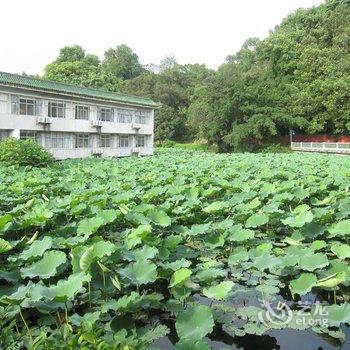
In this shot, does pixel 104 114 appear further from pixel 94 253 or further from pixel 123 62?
pixel 123 62

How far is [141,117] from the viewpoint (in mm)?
33469

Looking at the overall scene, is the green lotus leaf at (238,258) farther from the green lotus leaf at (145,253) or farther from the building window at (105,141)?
the building window at (105,141)

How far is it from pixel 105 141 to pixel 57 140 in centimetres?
510

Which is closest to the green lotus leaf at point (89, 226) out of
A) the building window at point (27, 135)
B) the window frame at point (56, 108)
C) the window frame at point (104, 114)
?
the building window at point (27, 135)

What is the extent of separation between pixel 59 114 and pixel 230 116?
15.9m

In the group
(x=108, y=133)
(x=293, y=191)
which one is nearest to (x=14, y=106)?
(x=108, y=133)

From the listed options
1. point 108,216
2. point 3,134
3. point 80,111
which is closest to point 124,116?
point 80,111

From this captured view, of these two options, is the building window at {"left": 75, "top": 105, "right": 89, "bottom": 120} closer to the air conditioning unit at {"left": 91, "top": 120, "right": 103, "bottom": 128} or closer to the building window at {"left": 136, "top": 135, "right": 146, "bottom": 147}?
the air conditioning unit at {"left": 91, "top": 120, "right": 103, "bottom": 128}

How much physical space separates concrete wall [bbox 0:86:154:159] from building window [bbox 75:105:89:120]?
27cm

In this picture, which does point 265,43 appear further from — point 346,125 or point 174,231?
point 174,231

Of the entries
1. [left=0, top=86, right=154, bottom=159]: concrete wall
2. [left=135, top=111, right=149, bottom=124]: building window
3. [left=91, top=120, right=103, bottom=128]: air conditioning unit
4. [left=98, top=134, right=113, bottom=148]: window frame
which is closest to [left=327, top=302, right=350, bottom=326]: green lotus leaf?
[left=0, top=86, right=154, bottom=159]: concrete wall

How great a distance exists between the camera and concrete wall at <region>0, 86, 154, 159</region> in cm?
2198

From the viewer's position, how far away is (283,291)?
12.9ft

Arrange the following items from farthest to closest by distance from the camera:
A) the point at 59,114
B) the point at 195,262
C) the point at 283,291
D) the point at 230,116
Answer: the point at 230,116, the point at 59,114, the point at 195,262, the point at 283,291
